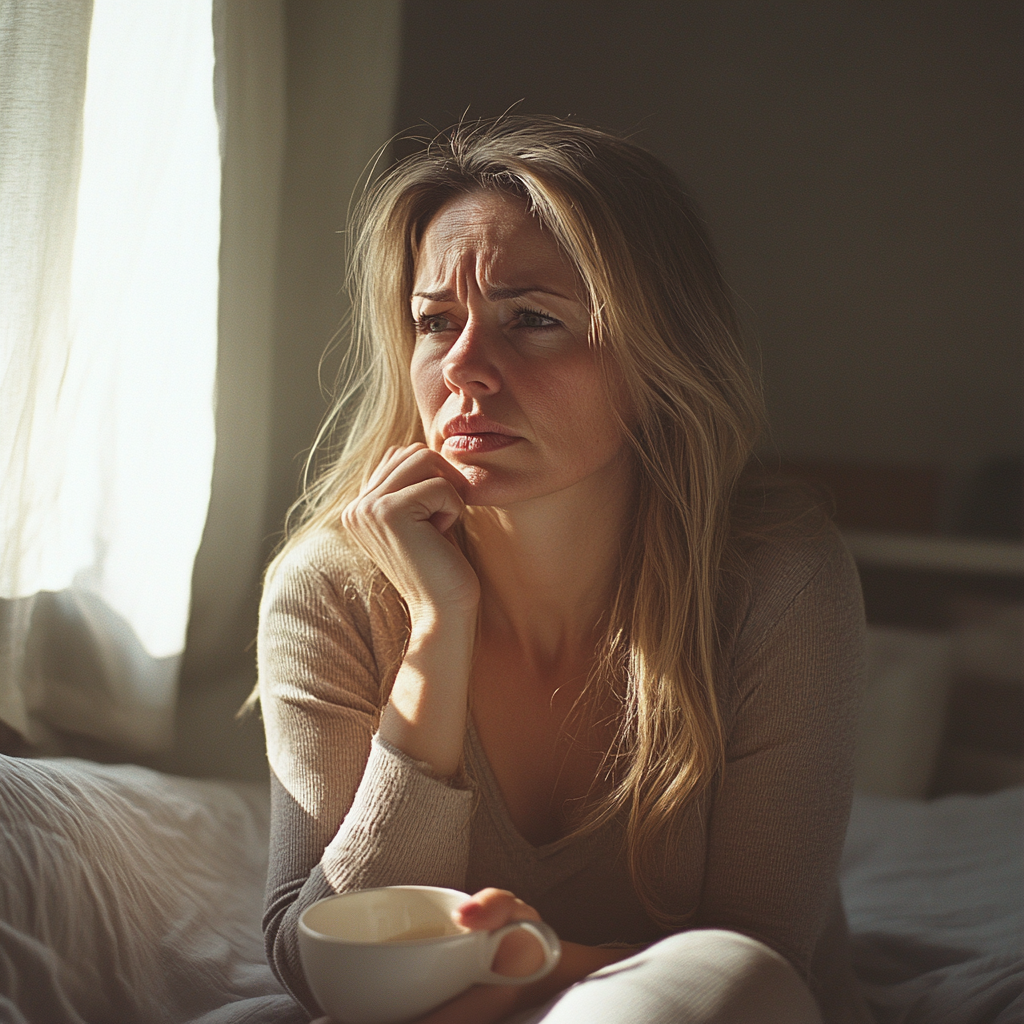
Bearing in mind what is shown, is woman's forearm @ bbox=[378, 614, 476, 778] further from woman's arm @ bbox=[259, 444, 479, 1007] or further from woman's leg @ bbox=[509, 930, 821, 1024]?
woman's leg @ bbox=[509, 930, 821, 1024]

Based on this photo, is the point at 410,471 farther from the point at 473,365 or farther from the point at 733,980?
the point at 733,980

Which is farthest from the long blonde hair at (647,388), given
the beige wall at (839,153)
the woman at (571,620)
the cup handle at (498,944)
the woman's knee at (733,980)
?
the beige wall at (839,153)

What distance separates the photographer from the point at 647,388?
101 cm

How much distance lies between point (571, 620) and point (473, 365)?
1.12ft

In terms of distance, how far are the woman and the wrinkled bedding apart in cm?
13

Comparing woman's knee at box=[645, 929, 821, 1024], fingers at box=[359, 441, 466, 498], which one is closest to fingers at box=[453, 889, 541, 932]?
woman's knee at box=[645, 929, 821, 1024]

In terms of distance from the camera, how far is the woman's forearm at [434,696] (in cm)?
89

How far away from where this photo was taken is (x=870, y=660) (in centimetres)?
182

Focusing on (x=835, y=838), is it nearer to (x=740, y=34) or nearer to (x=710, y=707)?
(x=710, y=707)

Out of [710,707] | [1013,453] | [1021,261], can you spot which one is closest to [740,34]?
[1021,261]

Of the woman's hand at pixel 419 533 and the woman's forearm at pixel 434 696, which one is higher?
the woman's hand at pixel 419 533

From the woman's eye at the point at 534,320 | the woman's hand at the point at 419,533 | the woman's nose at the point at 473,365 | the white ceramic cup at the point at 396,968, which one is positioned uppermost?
the woman's eye at the point at 534,320

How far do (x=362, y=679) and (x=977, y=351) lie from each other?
142 cm

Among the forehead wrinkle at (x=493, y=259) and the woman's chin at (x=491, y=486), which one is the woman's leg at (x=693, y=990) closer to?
the woman's chin at (x=491, y=486)
